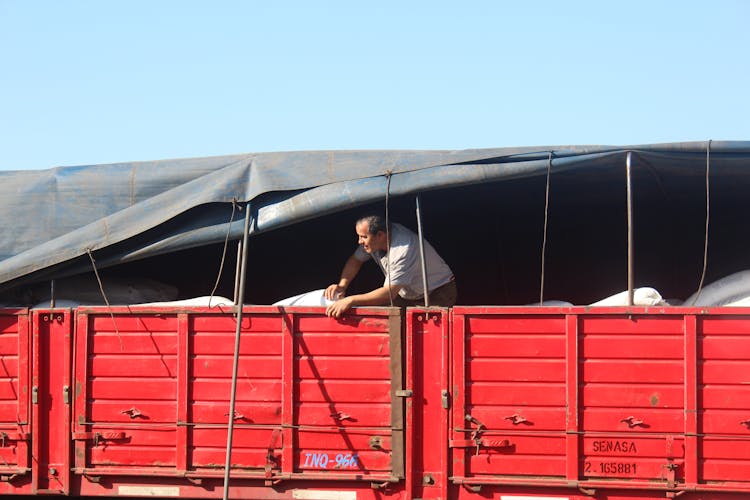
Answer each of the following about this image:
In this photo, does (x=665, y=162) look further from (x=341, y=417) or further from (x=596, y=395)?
(x=341, y=417)

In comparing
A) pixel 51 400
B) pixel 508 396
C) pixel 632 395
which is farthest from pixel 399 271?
pixel 51 400

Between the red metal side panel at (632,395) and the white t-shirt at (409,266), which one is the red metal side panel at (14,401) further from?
the red metal side panel at (632,395)

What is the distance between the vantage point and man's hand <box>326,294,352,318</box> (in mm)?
5484

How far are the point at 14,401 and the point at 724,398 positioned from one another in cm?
465

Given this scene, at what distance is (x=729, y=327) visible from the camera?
522cm

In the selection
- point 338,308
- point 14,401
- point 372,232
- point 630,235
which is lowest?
point 14,401

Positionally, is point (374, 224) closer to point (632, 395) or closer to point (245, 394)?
point (245, 394)

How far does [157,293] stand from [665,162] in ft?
12.6

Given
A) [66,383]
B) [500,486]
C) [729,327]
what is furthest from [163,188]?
[729,327]

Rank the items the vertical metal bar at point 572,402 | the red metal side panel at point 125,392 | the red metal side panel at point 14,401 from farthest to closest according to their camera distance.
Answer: the red metal side panel at point 14,401, the red metal side panel at point 125,392, the vertical metal bar at point 572,402

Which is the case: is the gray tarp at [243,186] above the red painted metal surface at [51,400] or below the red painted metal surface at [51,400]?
above

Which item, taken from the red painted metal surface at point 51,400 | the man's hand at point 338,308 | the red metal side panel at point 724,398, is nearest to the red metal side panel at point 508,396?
the man's hand at point 338,308

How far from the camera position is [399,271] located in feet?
19.0

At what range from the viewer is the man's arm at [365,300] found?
5.49 m
